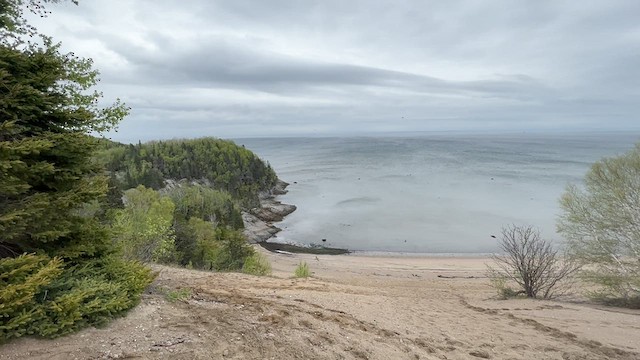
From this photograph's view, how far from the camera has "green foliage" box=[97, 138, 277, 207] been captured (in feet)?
182

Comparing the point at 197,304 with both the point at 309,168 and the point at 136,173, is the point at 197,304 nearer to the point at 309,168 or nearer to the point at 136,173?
the point at 136,173

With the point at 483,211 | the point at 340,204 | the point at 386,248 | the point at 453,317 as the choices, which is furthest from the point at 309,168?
the point at 453,317

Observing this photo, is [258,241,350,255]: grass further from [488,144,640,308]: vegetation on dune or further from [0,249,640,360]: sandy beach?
[0,249,640,360]: sandy beach

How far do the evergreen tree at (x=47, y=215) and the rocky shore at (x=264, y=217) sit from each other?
119 feet

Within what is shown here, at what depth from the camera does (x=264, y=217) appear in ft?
177

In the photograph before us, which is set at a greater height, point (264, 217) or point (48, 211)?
point (48, 211)

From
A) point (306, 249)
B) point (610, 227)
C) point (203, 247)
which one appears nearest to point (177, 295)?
point (203, 247)

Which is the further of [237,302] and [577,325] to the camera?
[577,325]

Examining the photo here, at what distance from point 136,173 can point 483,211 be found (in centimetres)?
4643

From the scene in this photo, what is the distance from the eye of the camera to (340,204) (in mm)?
62406

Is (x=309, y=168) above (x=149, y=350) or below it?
above

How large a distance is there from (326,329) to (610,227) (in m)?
14.8

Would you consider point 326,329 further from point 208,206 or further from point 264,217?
point 264,217

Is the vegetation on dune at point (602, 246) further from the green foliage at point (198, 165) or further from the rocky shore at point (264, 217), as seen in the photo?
the green foliage at point (198, 165)
